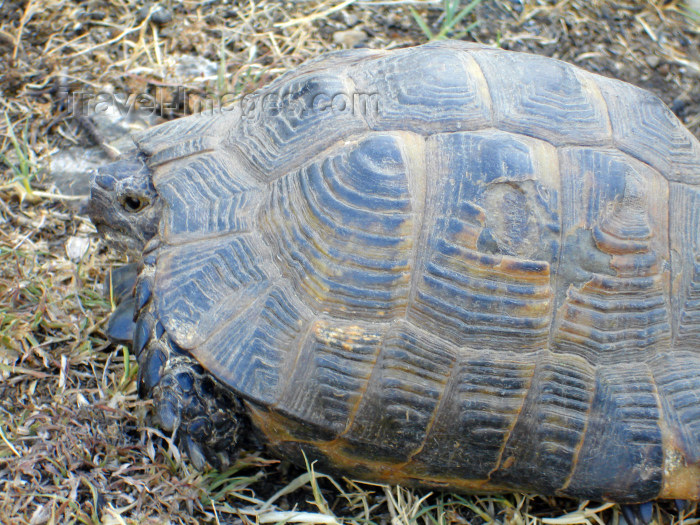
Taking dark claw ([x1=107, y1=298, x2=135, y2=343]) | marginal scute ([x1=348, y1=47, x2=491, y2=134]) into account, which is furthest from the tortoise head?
marginal scute ([x1=348, y1=47, x2=491, y2=134])

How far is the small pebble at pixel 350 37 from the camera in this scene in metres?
4.28

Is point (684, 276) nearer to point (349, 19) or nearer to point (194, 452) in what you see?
point (194, 452)

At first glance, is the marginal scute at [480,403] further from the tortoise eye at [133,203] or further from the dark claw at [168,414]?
the tortoise eye at [133,203]

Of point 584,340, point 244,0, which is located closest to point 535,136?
point 584,340

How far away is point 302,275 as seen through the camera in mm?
2336

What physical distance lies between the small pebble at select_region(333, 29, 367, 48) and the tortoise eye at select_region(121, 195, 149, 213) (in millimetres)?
2040

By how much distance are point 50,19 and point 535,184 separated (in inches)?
134

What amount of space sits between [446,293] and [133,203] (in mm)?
1414

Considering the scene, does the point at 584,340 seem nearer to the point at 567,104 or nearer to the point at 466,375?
the point at 466,375

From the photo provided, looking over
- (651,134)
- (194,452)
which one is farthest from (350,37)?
(194,452)

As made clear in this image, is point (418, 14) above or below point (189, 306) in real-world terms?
above

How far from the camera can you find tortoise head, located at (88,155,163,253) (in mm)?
2781

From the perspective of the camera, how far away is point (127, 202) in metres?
2.83

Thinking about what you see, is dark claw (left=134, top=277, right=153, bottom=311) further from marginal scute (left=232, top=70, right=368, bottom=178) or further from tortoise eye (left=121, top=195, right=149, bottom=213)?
marginal scute (left=232, top=70, right=368, bottom=178)
